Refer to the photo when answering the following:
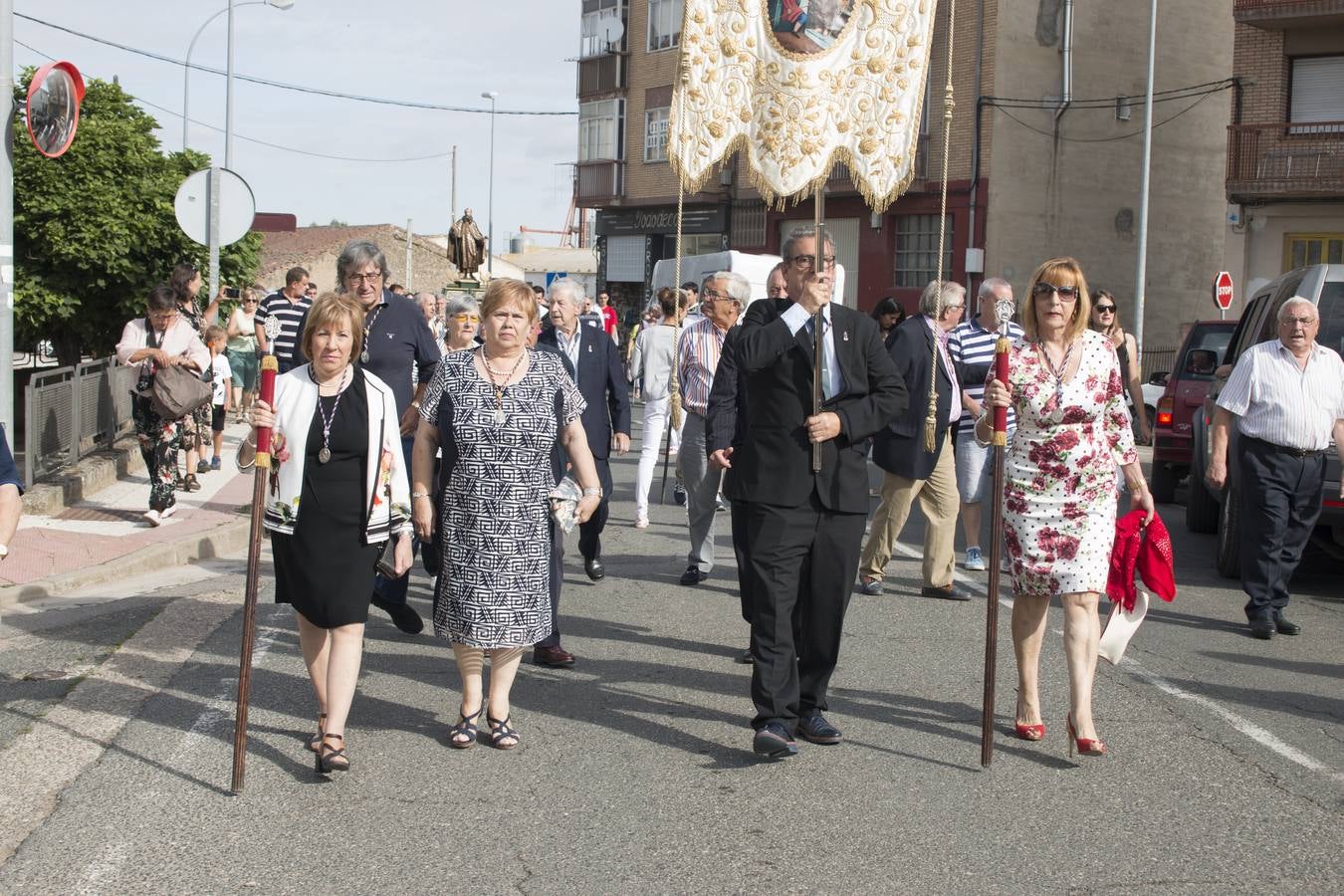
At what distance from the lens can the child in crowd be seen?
50.6 feet

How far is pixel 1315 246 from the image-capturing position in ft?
93.5

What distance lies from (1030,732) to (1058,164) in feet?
99.9

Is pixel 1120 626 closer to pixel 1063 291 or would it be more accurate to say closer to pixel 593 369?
pixel 1063 291

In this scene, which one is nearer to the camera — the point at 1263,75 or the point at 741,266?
the point at 741,266

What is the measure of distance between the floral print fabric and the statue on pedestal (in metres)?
25.2

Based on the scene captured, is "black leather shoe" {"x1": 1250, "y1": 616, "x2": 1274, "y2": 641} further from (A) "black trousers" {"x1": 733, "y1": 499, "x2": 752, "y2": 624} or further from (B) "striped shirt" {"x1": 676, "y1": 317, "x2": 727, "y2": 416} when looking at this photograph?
(A) "black trousers" {"x1": 733, "y1": 499, "x2": 752, "y2": 624}

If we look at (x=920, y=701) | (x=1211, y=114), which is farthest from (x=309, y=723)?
(x=1211, y=114)

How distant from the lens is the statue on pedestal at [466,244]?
30375 mm

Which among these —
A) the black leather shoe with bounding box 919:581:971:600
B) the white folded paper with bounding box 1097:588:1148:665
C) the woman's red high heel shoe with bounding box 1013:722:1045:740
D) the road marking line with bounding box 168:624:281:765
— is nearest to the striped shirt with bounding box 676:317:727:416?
the black leather shoe with bounding box 919:581:971:600

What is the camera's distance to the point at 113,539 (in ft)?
33.4

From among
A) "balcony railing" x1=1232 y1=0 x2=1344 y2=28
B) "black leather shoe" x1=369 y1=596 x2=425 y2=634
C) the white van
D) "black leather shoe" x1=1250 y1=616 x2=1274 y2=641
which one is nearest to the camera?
"black leather shoe" x1=369 y1=596 x2=425 y2=634

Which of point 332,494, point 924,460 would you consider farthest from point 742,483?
point 924,460

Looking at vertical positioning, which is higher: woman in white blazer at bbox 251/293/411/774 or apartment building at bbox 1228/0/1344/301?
apartment building at bbox 1228/0/1344/301

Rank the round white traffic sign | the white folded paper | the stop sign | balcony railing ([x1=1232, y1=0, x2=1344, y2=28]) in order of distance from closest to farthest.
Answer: the white folded paper → the round white traffic sign → the stop sign → balcony railing ([x1=1232, y1=0, x2=1344, y2=28])
